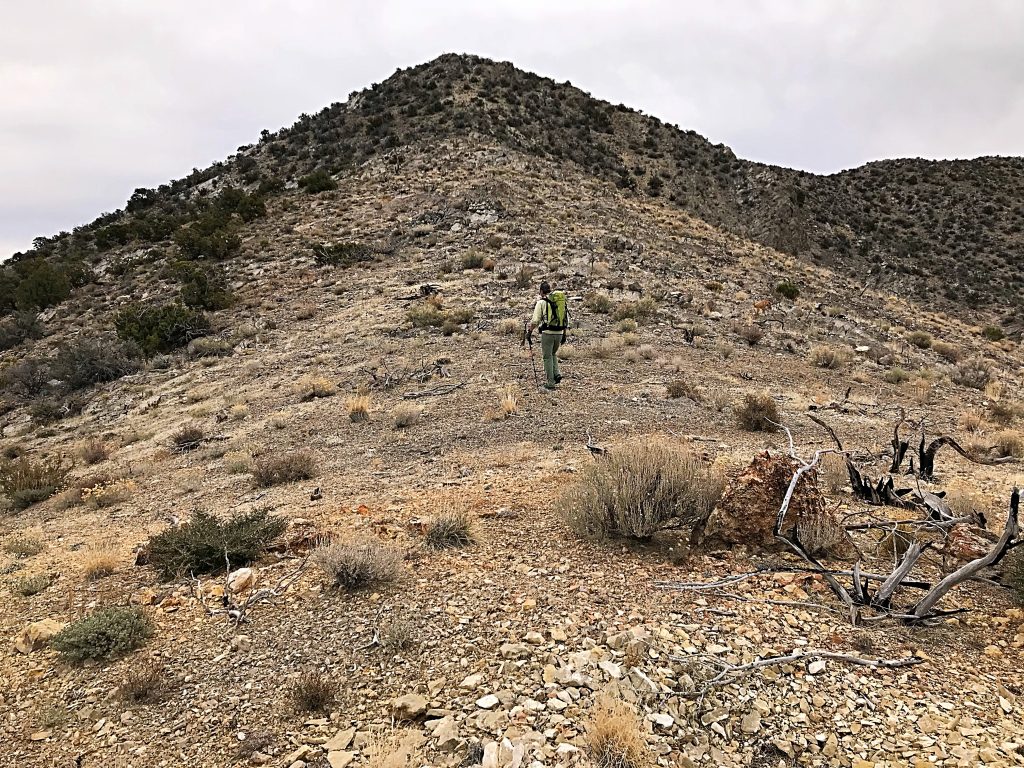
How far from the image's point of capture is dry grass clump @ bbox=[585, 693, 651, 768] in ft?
9.14

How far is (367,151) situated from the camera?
3328cm

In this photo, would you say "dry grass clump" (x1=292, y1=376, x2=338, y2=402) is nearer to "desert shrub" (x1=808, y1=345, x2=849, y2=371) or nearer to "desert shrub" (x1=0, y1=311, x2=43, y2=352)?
"desert shrub" (x1=808, y1=345, x2=849, y2=371)

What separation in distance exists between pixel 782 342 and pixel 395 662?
14.4m

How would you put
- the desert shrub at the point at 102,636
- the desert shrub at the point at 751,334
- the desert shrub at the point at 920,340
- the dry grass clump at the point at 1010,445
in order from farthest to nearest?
the desert shrub at the point at 920,340 → the desert shrub at the point at 751,334 → the dry grass clump at the point at 1010,445 → the desert shrub at the point at 102,636

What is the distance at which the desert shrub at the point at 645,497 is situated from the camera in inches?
194

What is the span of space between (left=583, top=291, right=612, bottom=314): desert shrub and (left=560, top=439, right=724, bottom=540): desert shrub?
11773mm

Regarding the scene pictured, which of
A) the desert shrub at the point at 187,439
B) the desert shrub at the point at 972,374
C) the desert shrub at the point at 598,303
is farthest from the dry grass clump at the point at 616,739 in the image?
the desert shrub at the point at 972,374

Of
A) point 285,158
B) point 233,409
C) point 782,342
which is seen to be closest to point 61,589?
point 233,409

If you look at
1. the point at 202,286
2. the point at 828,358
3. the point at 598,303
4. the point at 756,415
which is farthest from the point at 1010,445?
the point at 202,286

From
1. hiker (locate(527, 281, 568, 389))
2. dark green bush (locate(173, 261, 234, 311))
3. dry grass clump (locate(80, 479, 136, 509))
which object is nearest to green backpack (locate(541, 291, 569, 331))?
hiker (locate(527, 281, 568, 389))

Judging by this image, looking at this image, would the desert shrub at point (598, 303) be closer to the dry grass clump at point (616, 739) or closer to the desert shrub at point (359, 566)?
the desert shrub at point (359, 566)

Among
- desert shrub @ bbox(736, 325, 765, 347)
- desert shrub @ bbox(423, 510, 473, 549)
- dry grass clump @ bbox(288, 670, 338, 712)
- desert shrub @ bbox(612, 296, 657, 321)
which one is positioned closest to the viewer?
dry grass clump @ bbox(288, 670, 338, 712)

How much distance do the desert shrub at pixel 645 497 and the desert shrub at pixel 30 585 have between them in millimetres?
4945

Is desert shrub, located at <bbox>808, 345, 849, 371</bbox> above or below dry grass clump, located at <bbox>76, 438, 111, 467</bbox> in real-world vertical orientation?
above
